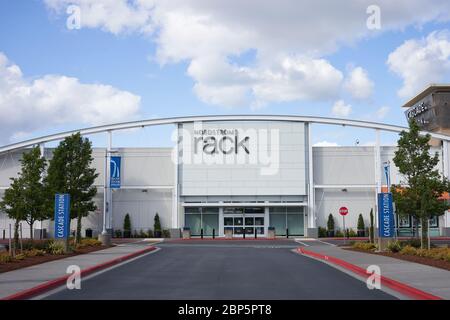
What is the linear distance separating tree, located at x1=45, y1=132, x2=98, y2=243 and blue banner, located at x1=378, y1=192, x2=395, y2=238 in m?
Result: 16.7

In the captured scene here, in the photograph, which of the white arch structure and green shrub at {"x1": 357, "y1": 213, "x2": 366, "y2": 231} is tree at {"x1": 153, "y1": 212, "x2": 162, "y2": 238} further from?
green shrub at {"x1": 357, "y1": 213, "x2": 366, "y2": 231}

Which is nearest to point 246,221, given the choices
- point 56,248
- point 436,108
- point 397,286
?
point 436,108

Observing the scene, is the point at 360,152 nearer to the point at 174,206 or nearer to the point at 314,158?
the point at 314,158

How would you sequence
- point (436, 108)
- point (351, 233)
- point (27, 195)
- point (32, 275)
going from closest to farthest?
point (32, 275) < point (27, 195) < point (351, 233) < point (436, 108)

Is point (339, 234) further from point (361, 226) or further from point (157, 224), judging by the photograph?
point (157, 224)

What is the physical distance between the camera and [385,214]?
1115 inches

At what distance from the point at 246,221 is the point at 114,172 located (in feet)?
43.8

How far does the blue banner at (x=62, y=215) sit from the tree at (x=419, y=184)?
1578cm

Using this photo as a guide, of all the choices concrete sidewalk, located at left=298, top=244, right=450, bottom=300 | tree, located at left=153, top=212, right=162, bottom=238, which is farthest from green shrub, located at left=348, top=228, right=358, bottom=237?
concrete sidewalk, located at left=298, top=244, right=450, bottom=300

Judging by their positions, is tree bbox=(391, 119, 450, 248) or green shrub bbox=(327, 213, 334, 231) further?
green shrub bbox=(327, 213, 334, 231)

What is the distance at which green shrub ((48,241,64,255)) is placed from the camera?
26.8 meters

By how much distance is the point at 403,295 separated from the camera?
13195 millimetres

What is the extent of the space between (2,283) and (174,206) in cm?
3718

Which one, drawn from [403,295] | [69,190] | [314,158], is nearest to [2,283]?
[403,295]
